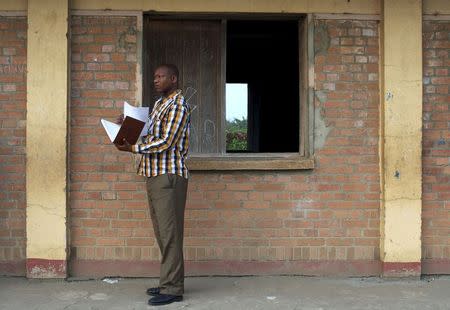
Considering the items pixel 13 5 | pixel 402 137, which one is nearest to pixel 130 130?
pixel 13 5

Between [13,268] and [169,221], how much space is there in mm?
1929

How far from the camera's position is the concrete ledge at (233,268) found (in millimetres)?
5395

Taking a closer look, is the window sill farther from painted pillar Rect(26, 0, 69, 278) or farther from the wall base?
the wall base

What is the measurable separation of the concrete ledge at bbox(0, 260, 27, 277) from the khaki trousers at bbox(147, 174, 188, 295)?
1636 millimetres

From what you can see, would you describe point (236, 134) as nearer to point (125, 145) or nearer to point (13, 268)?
point (125, 145)

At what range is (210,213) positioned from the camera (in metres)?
5.46

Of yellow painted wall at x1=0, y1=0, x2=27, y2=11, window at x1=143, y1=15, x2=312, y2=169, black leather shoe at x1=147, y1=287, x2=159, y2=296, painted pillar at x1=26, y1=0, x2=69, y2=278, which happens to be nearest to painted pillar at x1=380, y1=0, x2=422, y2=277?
window at x1=143, y1=15, x2=312, y2=169

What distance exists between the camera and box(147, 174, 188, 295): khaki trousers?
4.52 m

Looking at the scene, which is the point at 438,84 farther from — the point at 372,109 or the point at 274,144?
the point at 274,144

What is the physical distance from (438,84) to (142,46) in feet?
9.76

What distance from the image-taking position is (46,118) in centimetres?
527

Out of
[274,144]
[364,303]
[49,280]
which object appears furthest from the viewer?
[274,144]

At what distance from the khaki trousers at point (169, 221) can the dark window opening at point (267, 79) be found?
237 cm

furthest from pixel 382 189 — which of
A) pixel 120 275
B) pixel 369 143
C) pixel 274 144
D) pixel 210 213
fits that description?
pixel 274 144
